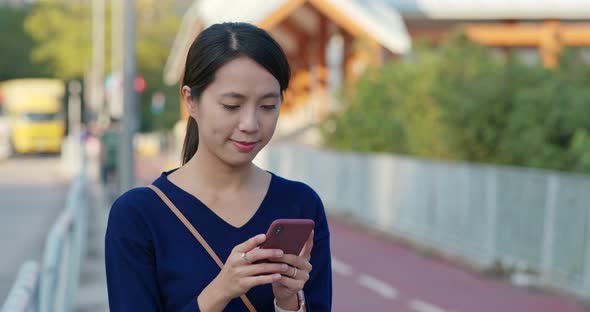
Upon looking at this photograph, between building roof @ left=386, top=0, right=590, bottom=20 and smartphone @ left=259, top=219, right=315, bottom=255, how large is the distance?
37.7 m

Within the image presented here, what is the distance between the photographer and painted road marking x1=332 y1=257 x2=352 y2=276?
46.9 feet

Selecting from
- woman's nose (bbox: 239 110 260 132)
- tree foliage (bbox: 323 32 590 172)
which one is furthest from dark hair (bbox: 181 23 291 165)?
tree foliage (bbox: 323 32 590 172)

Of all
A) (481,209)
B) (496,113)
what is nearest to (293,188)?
(481,209)

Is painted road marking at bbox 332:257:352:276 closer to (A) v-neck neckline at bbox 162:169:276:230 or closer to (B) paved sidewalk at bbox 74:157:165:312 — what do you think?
(B) paved sidewalk at bbox 74:157:165:312

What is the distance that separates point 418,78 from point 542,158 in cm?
938

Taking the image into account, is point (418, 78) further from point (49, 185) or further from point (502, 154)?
point (49, 185)

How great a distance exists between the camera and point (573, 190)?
1252cm

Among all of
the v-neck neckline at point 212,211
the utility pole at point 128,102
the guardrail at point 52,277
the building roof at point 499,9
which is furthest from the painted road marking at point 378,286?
the building roof at point 499,9

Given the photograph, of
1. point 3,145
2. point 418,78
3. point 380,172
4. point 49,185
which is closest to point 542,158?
point 380,172

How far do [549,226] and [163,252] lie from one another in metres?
10.8

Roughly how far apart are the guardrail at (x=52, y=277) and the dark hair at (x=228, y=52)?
1763mm

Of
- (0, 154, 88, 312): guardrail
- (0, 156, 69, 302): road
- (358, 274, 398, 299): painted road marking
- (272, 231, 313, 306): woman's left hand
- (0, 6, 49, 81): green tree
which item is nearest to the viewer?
(272, 231, 313, 306): woman's left hand

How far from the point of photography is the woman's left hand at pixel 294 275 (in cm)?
267

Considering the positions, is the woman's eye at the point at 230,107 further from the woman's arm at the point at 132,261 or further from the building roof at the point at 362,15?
the building roof at the point at 362,15
